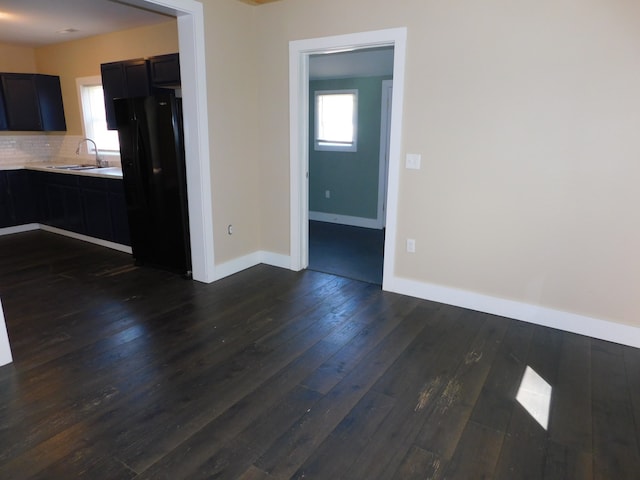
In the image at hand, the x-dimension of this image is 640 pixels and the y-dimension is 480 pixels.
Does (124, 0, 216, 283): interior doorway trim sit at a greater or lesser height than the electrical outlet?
greater

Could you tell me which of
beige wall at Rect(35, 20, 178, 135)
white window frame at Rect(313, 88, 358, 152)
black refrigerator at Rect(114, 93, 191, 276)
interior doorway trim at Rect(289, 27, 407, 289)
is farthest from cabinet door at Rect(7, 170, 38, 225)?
white window frame at Rect(313, 88, 358, 152)

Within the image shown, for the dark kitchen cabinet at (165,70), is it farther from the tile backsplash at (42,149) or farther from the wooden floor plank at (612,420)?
the wooden floor plank at (612,420)

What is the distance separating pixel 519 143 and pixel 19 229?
588 cm

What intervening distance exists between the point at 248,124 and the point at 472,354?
9.13ft

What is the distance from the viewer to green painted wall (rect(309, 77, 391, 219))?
5688 mm

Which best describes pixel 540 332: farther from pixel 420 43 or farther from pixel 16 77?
pixel 16 77

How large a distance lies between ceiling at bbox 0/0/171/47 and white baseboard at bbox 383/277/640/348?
3470 millimetres

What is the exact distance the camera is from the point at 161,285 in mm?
3672

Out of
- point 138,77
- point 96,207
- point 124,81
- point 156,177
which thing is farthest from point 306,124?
point 96,207

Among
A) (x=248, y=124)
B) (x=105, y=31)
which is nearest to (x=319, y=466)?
(x=248, y=124)

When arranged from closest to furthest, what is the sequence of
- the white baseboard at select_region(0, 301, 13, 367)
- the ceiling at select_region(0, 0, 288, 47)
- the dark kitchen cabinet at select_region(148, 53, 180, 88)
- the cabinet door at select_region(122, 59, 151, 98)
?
the white baseboard at select_region(0, 301, 13, 367), the ceiling at select_region(0, 0, 288, 47), the dark kitchen cabinet at select_region(148, 53, 180, 88), the cabinet door at select_region(122, 59, 151, 98)

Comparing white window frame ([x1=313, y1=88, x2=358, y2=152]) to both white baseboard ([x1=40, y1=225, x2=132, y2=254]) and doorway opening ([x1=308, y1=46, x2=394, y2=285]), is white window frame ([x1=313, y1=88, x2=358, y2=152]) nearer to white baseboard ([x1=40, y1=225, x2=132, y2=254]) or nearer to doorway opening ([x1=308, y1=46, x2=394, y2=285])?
doorway opening ([x1=308, y1=46, x2=394, y2=285])

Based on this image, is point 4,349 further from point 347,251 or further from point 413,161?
point 347,251

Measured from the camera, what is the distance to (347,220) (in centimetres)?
618
